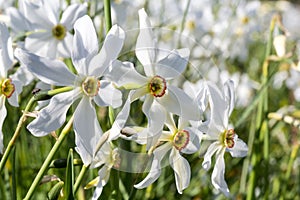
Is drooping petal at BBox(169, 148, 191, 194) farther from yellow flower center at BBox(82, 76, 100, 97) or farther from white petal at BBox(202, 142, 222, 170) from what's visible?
yellow flower center at BBox(82, 76, 100, 97)

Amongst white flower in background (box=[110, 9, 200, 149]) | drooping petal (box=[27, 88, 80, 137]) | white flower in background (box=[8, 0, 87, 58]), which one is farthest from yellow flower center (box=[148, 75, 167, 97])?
white flower in background (box=[8, 0, 87, 58])

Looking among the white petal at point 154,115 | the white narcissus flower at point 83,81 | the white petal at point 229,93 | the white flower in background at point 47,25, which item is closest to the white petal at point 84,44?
the white narcissus flower at point 83,81

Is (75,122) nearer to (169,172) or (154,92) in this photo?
(154,92)

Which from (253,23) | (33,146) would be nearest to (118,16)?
(33,146)

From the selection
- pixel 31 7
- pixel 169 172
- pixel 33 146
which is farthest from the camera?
pixel 33 146

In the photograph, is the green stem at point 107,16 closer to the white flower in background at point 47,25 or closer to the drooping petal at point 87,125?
the drooping petal at point 87,125

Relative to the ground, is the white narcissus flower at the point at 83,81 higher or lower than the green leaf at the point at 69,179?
higher
